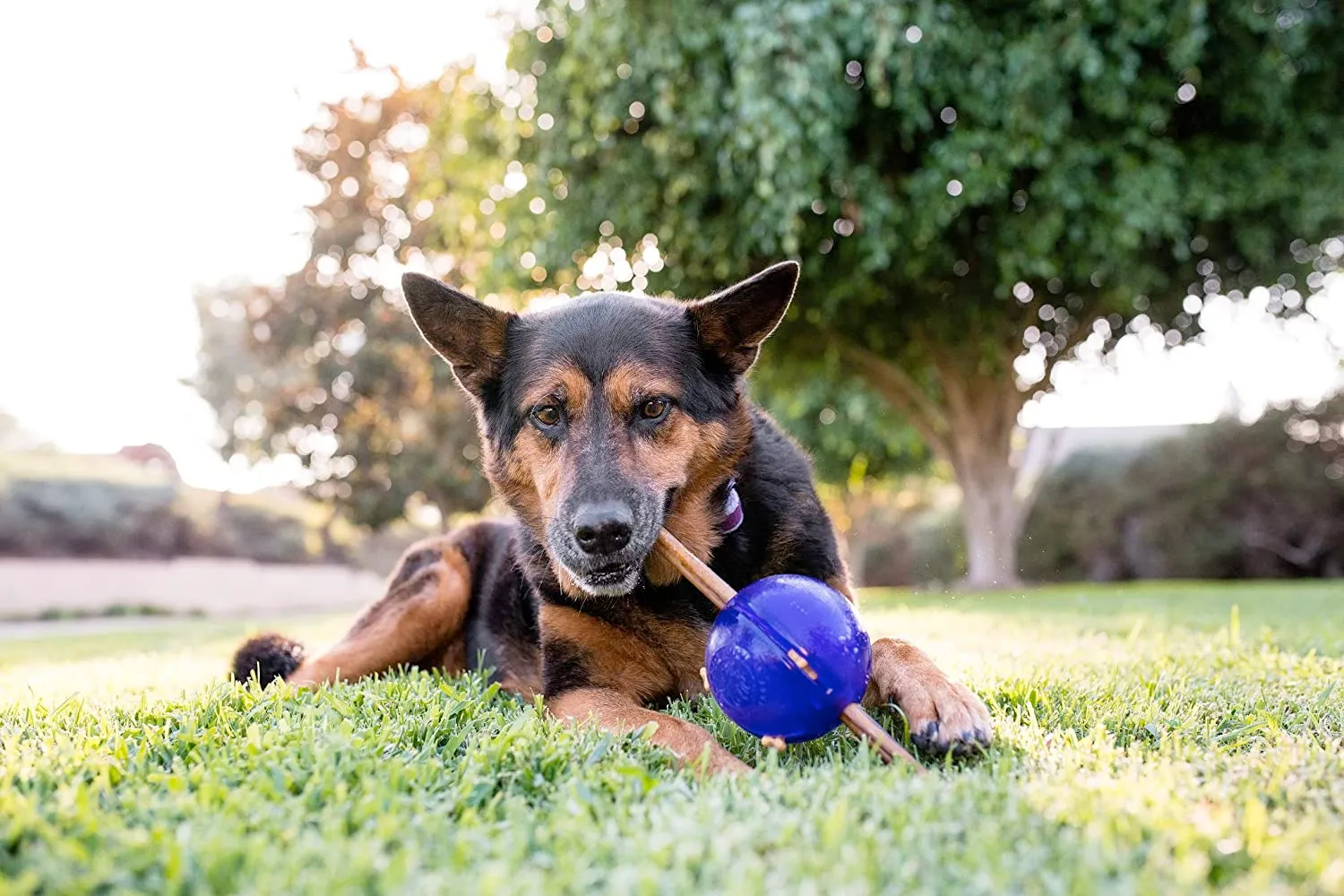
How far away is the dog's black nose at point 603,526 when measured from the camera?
311 centimetres

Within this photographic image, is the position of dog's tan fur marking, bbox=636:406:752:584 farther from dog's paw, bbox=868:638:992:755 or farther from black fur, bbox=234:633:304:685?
black fur, bbox=234:633:304:685

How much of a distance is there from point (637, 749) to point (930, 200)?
9.00 metres

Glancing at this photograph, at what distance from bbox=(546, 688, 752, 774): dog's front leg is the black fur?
5.28 feet

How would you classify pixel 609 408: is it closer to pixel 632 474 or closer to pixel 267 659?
pixel 632 474

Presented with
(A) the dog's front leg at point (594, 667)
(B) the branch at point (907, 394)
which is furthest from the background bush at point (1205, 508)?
(A) the dog's front leg at point (594, 667)

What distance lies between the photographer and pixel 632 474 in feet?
10.9

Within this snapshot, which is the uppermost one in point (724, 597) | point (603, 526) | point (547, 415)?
point (547, 415)

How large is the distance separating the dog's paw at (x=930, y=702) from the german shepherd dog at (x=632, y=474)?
14mm

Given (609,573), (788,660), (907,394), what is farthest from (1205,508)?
(788,660)

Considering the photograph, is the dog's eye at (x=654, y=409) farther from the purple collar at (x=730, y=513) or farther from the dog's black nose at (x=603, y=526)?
the dog's black nose at (x=603, y=526)

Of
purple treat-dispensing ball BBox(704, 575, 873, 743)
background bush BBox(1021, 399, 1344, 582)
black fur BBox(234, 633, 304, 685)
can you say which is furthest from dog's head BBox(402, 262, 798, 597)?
background bush BBox(1021, 399, 1344, 582)

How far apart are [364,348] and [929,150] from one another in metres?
16.1

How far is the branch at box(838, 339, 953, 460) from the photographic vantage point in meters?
15.7

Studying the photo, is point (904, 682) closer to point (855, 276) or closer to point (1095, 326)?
point (855, 276)
